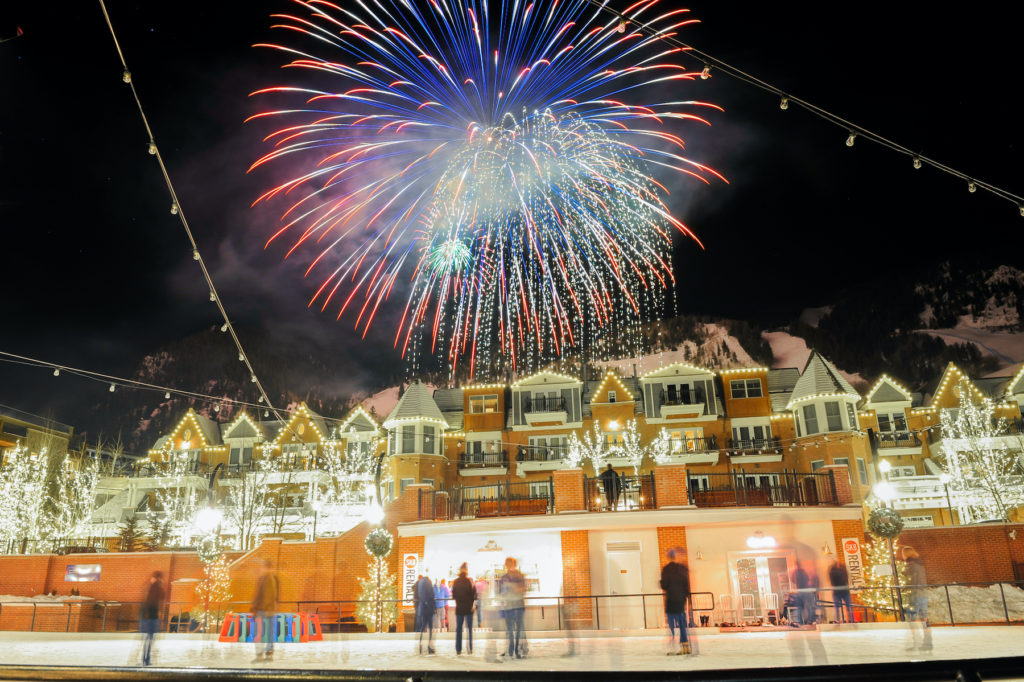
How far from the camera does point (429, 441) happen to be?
43438 millimetres

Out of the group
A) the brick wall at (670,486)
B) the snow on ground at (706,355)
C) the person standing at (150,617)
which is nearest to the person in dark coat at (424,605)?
the person standing at (150,617)

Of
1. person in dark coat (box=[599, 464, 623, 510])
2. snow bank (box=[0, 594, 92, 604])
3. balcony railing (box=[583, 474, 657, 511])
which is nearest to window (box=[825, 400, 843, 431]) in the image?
balcony railing (box=[583, 474, 657, 511])

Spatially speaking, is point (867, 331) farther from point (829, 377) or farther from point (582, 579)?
point (582, 579)

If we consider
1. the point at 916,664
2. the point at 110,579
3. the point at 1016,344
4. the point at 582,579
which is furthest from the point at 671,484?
the point at 1016,344

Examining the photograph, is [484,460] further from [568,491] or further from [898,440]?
[898,440]

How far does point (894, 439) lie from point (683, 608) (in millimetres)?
36910

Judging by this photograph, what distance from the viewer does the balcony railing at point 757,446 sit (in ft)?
133

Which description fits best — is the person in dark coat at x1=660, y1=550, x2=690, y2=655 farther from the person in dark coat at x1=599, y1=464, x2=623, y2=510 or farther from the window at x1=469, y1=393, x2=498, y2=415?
the window at x1=469, y1=393, x2=498, y2=415

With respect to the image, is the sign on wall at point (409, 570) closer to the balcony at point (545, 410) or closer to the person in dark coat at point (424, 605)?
the person in dark coat at point (424, 605)

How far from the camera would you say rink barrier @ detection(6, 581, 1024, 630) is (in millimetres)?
17094

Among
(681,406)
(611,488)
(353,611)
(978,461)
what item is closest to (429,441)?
(681,406)

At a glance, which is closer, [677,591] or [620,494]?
[677,591]

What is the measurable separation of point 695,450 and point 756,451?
11.2ft

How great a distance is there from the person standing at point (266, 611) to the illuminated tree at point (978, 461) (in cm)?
3276
